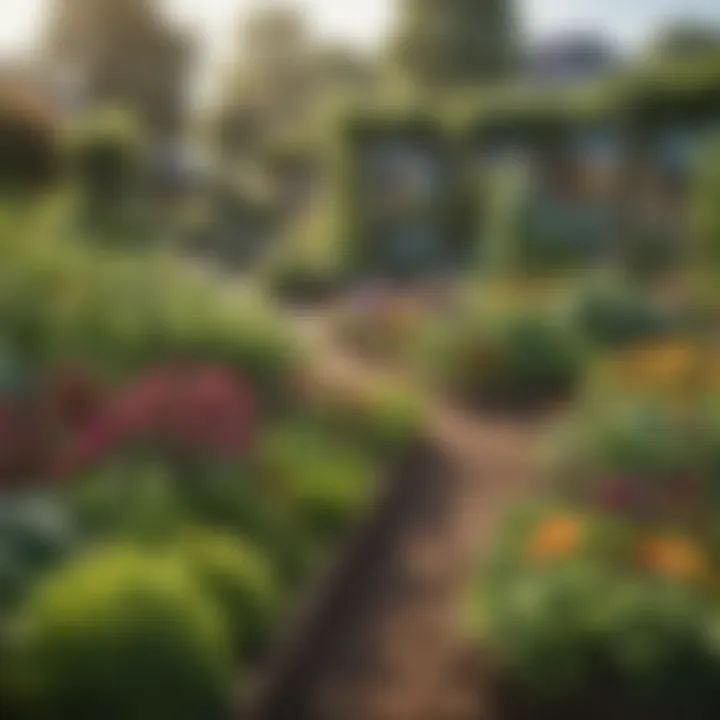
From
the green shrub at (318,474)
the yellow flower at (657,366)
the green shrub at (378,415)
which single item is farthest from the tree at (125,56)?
the yellow flower at (657,366)

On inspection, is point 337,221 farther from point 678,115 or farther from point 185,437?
point 678,115

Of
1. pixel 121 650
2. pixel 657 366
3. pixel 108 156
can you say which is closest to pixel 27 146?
pixel 108 156

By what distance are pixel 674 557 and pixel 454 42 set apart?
104 cm

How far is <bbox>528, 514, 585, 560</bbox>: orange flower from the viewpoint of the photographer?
7.01 feet

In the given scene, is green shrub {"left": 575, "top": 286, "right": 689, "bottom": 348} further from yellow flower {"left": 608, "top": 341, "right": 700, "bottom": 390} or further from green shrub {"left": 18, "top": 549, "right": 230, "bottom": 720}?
green shrub {"left": 18, "top": 549, "right": 230, "bottom": 720}

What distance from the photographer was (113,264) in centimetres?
317

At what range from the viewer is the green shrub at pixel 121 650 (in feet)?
5.66

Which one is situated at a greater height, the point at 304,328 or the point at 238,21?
the point at 238,21

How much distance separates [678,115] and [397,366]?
3.44ft

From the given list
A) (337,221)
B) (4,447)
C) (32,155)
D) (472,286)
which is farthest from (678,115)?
(4,447)

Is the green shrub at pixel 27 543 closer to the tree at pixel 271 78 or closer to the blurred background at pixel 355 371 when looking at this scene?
the blurred background at pixel 355 371

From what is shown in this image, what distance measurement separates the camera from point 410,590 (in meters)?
2.43

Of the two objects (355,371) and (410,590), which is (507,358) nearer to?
(355,371)

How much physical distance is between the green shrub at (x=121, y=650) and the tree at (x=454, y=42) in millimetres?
1122
